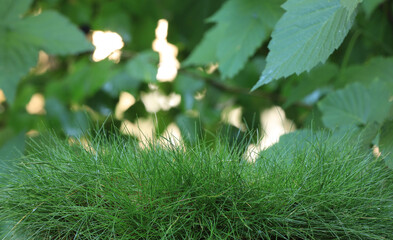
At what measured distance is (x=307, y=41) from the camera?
1.43 ft

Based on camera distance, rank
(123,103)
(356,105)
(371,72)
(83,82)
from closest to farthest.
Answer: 1. (356,105)
2. (371,72)
3. (83,82)
4. (123,103)

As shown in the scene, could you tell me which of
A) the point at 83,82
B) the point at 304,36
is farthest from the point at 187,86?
the point at 304,36

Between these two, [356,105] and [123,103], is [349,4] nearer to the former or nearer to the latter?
[356,105]

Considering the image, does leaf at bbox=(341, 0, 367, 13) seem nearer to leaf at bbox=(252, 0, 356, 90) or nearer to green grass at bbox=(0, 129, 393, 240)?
leaf at bbox=(252, 0, 356, 90)

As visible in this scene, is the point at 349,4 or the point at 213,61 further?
the point at 213,61

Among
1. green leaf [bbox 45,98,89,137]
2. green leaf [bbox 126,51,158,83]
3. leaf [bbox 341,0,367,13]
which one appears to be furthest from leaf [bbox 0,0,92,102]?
leaf [bbox 341,0,367,13]

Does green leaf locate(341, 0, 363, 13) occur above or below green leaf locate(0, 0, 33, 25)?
below

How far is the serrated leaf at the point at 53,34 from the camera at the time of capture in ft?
2.55

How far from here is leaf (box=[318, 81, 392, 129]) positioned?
55cm

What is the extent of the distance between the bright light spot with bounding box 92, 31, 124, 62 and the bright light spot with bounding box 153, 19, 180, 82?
0.10m

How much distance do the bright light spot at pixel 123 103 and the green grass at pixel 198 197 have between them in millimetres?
726

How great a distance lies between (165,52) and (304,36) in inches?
30.6

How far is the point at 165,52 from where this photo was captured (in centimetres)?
119

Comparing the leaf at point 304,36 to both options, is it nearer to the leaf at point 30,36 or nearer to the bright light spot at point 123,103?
the leaf at point 30,36
